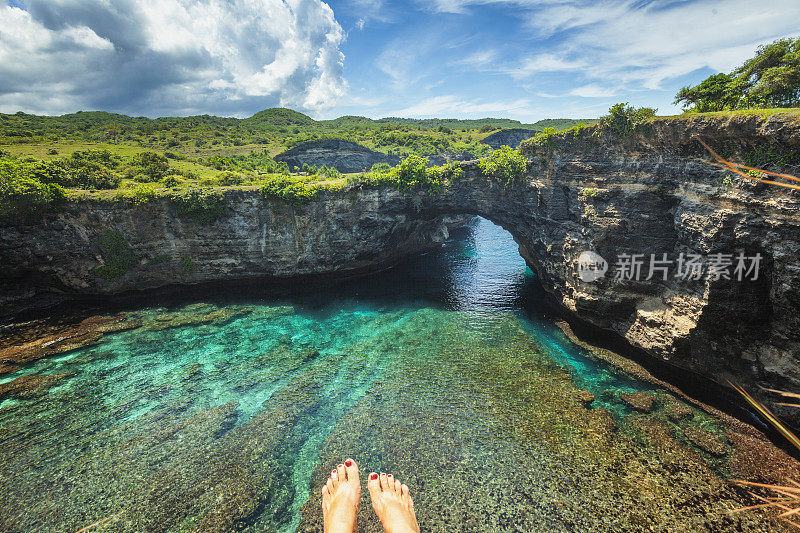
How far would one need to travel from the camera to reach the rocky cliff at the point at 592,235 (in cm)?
1500

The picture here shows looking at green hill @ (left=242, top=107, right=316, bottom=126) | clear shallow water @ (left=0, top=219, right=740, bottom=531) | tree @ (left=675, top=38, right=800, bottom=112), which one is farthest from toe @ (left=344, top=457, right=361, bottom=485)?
green hill @ (left=242, top=107, right=316, bottom=126)

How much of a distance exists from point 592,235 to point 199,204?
93.3ft

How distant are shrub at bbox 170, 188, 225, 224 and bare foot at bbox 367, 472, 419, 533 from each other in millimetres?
25662

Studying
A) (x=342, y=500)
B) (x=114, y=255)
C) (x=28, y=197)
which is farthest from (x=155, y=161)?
(x=342, y=500)

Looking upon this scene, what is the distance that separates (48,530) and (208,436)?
5158mm

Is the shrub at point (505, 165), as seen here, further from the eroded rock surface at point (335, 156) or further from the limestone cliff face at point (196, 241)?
the eroded rock surface at point (335, 156)

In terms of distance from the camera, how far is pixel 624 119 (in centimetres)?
1977

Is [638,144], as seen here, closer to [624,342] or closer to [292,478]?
[624,342]

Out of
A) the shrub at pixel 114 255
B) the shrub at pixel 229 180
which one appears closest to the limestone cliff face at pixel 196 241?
the shrub at pixel 114 255

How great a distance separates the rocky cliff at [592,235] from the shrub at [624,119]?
0.62m

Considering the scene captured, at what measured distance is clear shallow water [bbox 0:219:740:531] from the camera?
1261cm

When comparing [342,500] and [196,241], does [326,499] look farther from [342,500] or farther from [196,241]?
[196,241]

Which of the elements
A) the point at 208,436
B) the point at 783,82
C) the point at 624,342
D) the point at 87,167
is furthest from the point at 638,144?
the point at 87,167

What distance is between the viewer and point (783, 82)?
16.5m
